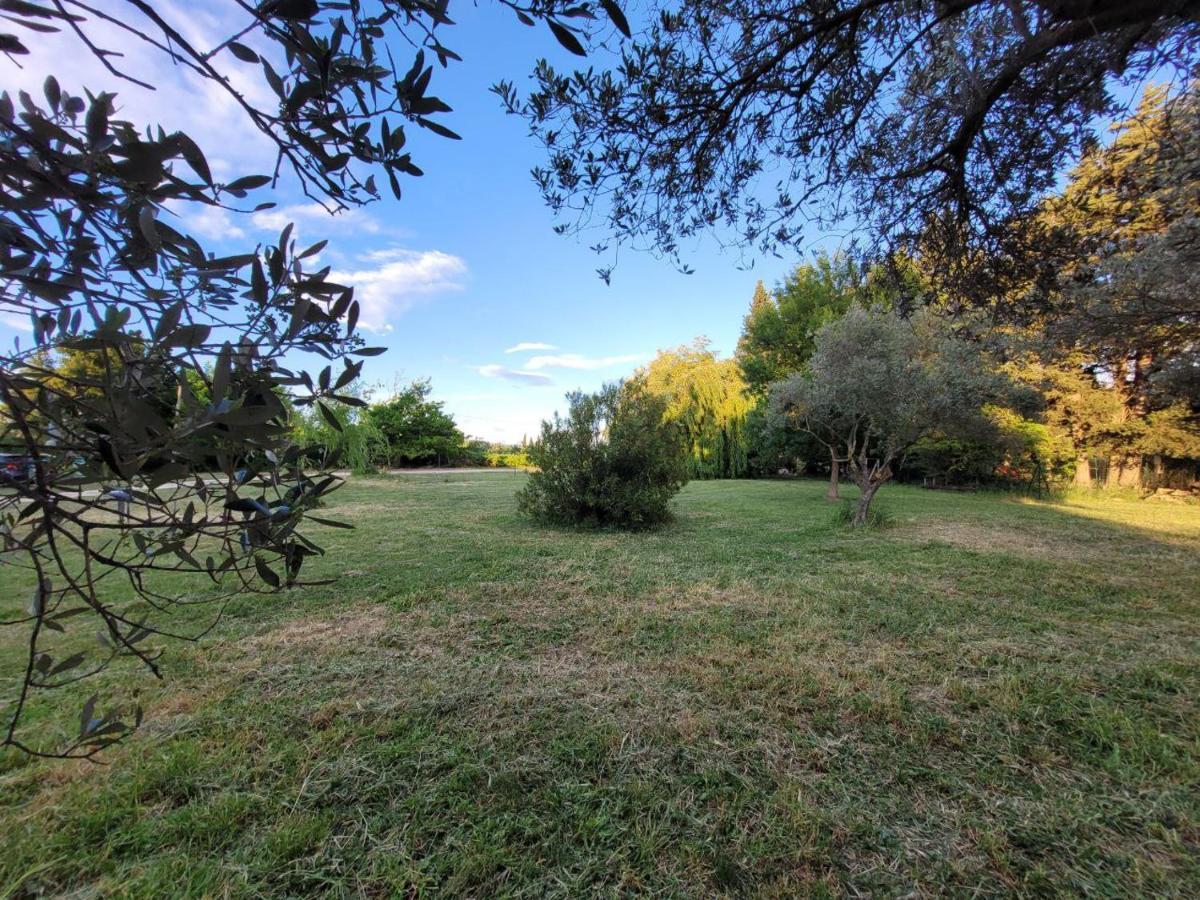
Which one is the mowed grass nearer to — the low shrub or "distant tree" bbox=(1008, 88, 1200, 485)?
"distant tree" bbox=(1008, 88, 1200, 485)

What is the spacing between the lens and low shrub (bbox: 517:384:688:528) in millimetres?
7598

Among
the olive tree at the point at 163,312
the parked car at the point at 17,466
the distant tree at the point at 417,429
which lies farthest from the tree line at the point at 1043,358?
the distant tree at the point at 417,429

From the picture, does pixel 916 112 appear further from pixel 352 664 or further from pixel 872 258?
pixel 352 664

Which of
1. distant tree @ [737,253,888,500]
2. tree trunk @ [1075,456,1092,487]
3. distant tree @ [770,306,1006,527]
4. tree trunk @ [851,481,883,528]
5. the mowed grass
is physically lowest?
the mowed grass

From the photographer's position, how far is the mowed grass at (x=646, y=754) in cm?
146

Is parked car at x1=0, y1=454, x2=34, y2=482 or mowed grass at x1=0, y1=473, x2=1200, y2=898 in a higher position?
parked car at x1=0, y1=454, x2=34, y2=482

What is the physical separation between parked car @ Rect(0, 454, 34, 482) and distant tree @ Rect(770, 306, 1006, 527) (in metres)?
8.15

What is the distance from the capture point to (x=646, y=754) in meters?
1.99

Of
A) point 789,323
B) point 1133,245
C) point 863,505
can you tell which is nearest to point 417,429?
point 789,323

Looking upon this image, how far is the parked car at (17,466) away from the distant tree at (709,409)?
1668cm

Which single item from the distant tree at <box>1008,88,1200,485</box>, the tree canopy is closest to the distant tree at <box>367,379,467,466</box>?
the tree canopy

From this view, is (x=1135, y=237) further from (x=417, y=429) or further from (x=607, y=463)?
(x=417, y=429)

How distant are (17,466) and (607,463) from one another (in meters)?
6.90

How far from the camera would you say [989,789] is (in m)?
1.80
